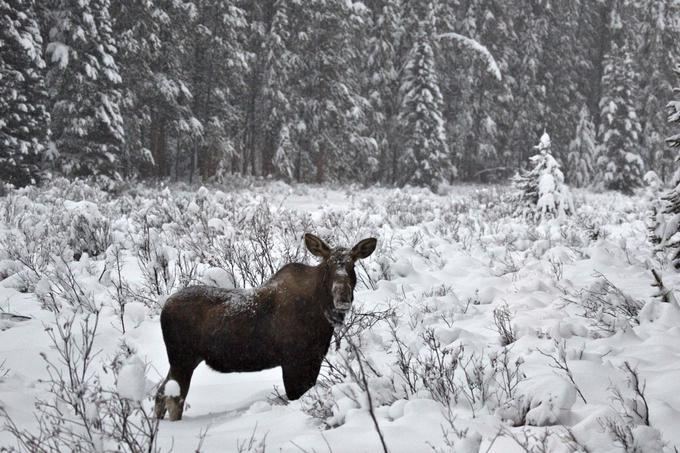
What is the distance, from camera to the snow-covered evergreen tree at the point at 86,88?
55.3 feet

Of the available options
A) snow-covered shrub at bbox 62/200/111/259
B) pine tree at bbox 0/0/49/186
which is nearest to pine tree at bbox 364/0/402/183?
pine tree at bbox 0/0/49/186

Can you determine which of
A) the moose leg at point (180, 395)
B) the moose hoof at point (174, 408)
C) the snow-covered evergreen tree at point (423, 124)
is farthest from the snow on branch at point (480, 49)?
the moose hoof at point (174, 408)

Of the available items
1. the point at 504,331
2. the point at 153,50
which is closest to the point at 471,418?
the point at 504,331

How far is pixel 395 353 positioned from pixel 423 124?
2254cm

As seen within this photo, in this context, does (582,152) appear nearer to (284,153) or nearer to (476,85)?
(476,85)

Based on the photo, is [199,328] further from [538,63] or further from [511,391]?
[538,63]

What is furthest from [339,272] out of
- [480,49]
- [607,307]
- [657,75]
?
[657,75]

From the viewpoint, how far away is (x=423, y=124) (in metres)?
25.3

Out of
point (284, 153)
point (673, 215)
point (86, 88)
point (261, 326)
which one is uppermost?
point (86, 88)

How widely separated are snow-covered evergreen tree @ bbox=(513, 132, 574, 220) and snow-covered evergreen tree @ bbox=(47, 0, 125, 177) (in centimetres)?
1355

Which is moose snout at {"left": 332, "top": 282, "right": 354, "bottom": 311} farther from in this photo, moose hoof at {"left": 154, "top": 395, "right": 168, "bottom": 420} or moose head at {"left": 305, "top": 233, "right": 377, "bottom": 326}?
moose hoof at {"left": 154, "top": 395, "right": 168, "bottom": 420}

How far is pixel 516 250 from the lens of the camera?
314 inches

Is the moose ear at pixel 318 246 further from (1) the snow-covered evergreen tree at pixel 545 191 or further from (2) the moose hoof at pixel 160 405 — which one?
(1) the snow-covered evergreen tree at pixel 545 191

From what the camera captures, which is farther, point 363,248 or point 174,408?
point 363,248
